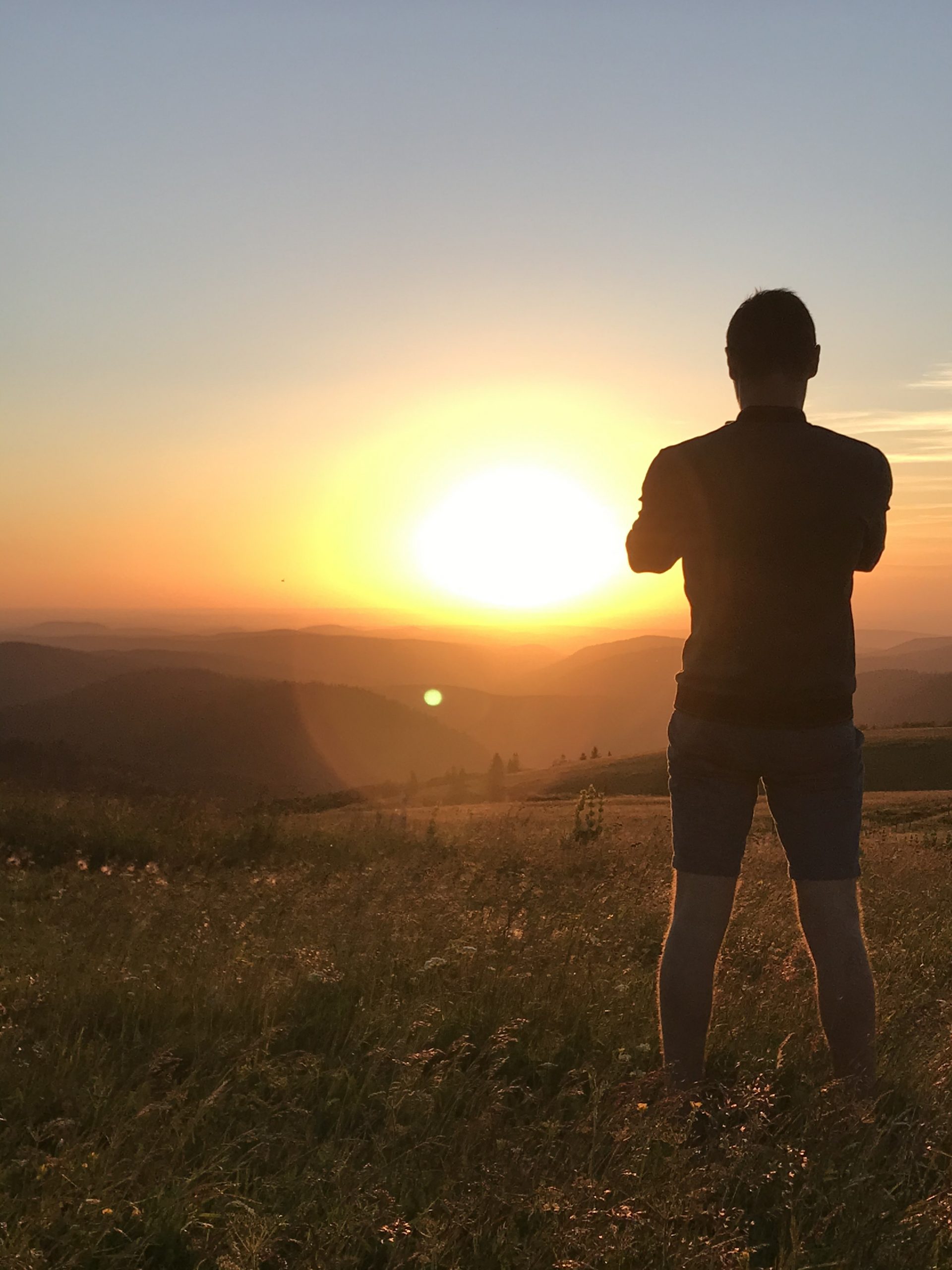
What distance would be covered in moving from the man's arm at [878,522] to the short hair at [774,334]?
15.6 inches

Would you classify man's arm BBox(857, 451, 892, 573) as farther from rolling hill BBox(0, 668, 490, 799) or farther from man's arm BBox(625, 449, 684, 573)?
rolling hill BBox(0, 668, 490, 799)

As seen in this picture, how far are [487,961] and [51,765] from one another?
52.6 feet

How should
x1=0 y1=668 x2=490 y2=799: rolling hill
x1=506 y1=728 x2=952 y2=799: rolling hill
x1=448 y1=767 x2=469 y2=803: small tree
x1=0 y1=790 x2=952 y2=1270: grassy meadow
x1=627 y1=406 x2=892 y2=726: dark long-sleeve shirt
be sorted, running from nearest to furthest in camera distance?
1. x1=0 y1=790 x2=952 y2=1270: grassy meadow
2. x1=627 y1=406 x2=892 y2=726: dark long-sleeve shirt
3. x1=506 y1=728 x2=952 y2=799: rolling hill
4. x1=448 y1=767 x2=469 y2=803: small tree
5. x1=0 y1=668 x2=490 y2=799: rolling hill

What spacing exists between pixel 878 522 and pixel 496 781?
3558cm

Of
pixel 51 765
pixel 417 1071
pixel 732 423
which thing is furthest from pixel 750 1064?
pixel 51 765

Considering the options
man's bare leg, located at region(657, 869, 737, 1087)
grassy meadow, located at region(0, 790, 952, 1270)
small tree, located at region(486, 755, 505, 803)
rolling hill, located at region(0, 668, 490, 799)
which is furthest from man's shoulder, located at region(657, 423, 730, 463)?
rolling hill, located at region(0, 668, 490, 799)

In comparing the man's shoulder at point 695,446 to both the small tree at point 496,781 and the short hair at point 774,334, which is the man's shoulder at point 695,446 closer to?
the short hair at point 774,334

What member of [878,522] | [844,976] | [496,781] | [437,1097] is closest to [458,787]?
[496,781]

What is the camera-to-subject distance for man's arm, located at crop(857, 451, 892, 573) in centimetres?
276

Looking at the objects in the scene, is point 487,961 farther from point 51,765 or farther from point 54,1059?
point 51,765

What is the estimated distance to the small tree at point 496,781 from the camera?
117 ft

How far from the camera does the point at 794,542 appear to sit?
2658mm

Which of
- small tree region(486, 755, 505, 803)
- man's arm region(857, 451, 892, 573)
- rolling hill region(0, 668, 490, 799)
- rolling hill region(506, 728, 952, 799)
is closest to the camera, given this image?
man's arm region(857, 451, 892, 573)

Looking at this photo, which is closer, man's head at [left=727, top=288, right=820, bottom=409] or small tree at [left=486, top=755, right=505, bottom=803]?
man's head at [left=727, top=288, right=820, bottom=409]
